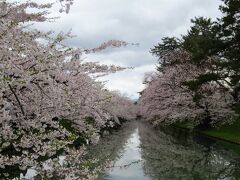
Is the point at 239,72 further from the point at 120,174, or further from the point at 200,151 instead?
the point at 120,174

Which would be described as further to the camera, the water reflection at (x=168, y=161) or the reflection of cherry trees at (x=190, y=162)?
the reflection of cherry trees at (x=190, y=162)

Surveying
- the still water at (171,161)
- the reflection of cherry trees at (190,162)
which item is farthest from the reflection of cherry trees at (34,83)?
the reflection of cherry trees at (190,162)

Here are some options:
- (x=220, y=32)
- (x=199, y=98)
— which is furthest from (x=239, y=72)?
(x=199, y=98)

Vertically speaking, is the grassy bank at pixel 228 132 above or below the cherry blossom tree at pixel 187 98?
below

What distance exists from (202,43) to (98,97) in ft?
97.7

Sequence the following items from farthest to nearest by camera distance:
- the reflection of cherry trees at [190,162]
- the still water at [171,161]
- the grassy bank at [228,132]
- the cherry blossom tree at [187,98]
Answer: the cherry blossom tree at [187,98], the grassy bank at [228,132], the reflection of cherry trees at [190,162], the still water at [171,161]

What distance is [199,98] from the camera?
135ft

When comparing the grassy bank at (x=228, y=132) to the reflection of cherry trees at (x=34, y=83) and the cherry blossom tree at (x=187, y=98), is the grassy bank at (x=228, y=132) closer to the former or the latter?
the cherry blossom tree at (x=187, y=98)

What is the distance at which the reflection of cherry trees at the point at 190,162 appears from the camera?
20.3 metres

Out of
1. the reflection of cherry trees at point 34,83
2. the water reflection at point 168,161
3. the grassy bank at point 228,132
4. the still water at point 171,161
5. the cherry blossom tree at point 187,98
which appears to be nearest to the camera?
the reflection of cherry trees at point 34,83

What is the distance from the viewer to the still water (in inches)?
790

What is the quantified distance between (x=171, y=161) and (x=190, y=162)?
1105mm

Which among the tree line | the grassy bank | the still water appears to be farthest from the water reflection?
the tree line

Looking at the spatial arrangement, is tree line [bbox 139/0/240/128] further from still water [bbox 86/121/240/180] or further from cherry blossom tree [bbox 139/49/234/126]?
still water [bbox 86/121/240/180]
